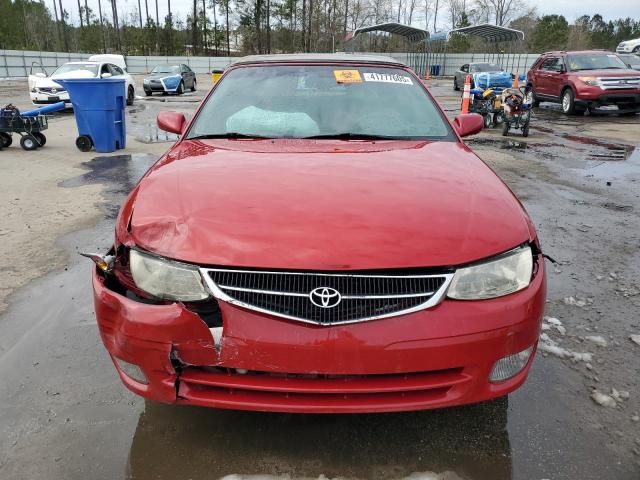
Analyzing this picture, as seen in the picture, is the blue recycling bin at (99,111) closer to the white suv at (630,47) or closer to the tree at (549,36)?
the white suv at (630,47)

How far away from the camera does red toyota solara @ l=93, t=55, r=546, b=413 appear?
5.85 ft

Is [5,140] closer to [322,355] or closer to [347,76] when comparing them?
[347,76]

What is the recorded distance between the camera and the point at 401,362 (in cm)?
177

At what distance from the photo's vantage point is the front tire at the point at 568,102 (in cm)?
1554

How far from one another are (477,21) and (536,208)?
68.0m

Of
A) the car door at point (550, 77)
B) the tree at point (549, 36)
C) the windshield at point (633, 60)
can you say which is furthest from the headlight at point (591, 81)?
the tree at point (549, 36)

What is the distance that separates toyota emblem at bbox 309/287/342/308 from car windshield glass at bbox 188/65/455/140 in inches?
59.9

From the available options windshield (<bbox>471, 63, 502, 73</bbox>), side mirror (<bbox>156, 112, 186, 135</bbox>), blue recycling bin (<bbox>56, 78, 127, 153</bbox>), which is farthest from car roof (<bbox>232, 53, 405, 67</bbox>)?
windshield (<bbox>471, 63, 502, 73</bbox>)

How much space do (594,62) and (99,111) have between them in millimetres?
14490

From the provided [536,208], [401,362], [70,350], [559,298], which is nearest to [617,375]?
[559,298]

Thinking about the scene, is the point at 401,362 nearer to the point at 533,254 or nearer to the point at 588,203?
the point at 533,254

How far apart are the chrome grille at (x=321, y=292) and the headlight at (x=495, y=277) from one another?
0.26 ft

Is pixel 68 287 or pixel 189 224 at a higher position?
pixel 189 224

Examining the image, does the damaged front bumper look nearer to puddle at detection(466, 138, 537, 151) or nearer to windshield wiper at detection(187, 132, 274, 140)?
windshield wiper at detection(187, 132, 274, 140)
